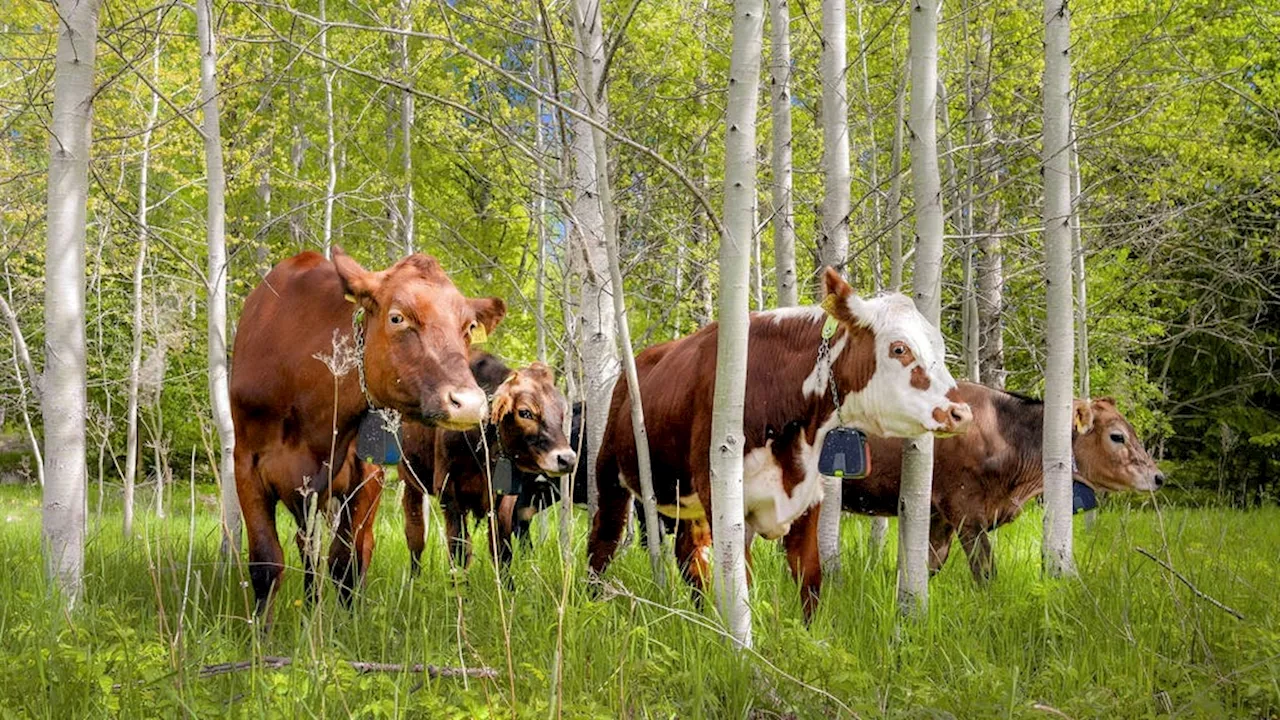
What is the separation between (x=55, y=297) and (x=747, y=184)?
9.50 feet

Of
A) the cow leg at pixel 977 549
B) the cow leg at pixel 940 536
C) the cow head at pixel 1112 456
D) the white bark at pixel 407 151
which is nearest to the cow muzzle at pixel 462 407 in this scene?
the cow leg at pixel 977 549

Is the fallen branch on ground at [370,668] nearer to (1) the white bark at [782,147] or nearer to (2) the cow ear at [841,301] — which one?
(2) the cow ear at [841,301]

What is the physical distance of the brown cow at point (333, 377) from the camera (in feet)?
14.9

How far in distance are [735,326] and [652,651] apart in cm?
126

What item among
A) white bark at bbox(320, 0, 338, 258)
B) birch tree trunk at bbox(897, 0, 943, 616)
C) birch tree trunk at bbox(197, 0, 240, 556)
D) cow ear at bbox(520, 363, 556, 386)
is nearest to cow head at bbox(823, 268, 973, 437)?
birch tree trunk at bbox(897, 0, 943, 616)

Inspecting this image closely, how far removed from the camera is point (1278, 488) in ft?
58.3

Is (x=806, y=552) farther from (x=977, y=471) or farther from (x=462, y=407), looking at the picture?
(x=977, y=471)

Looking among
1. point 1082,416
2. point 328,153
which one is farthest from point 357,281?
point 328,153

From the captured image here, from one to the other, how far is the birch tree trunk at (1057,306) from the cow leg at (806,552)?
145cm

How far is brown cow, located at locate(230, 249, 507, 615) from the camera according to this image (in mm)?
4539

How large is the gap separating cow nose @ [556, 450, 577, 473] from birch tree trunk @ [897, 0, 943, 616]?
88.4 inches

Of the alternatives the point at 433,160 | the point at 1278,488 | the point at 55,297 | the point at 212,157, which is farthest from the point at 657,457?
the point at 1278,488

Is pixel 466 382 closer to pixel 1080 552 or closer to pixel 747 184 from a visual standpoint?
pixel 747 184

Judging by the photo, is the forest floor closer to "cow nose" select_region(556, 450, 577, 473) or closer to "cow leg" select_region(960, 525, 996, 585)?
"cow nose" select_region(556, 450, 577, 473)
